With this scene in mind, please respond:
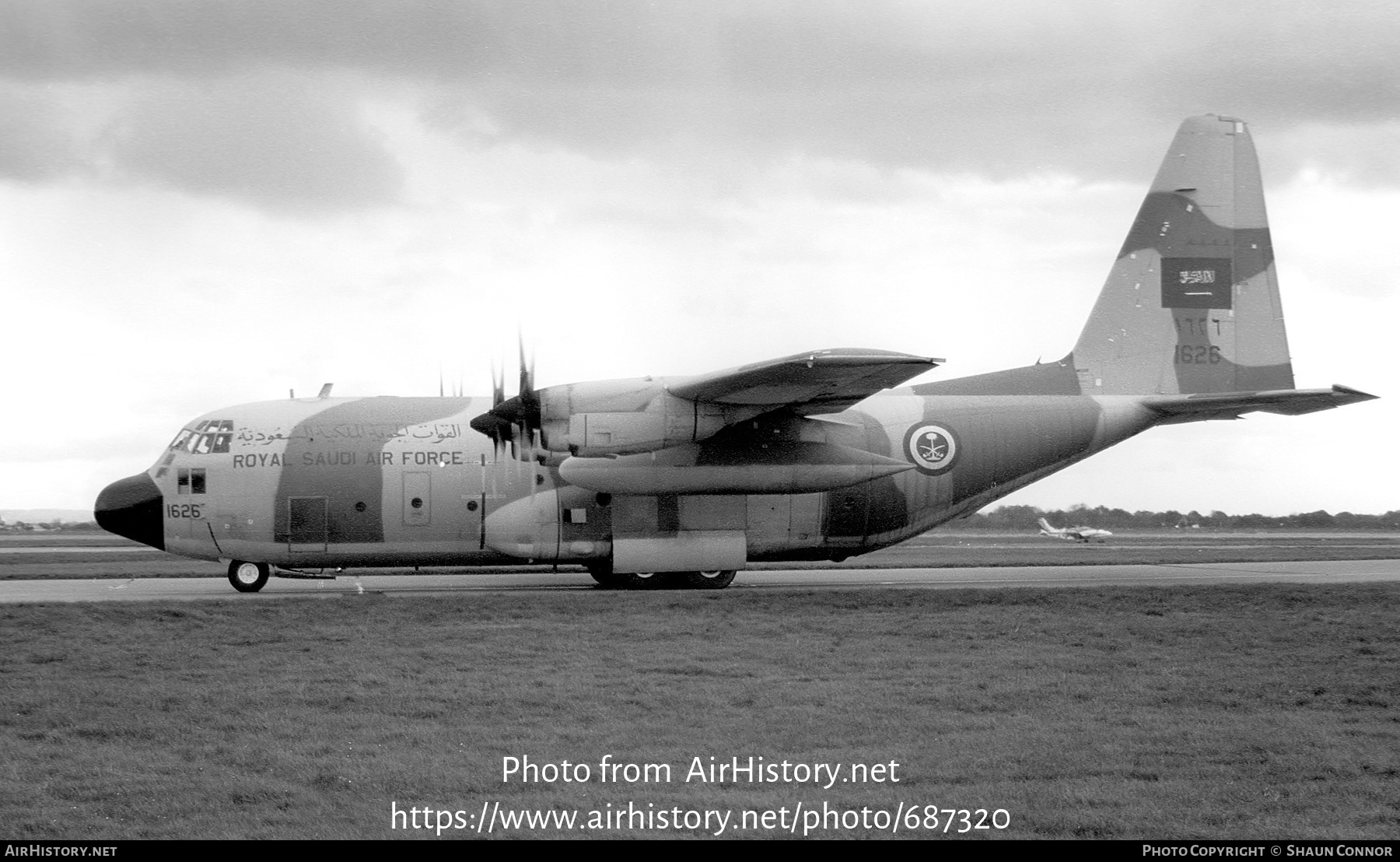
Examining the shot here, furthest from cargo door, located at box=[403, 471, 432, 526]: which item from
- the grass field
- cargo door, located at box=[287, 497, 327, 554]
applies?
the grass field

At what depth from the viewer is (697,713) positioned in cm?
1047

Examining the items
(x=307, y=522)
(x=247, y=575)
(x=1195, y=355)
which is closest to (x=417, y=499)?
(x=307, y=522)

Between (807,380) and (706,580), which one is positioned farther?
(706,580)

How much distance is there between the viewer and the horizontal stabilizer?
23.0 meters

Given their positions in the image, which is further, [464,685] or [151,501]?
[151,501]

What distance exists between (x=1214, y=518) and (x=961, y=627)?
9723 cm

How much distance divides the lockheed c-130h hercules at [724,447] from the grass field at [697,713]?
366 centimetres

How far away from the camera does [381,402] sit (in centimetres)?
2309

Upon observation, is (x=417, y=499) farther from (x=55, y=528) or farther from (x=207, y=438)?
(x=55, y=528)

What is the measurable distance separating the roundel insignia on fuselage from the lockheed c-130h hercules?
0.11 ft

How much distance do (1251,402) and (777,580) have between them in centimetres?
989

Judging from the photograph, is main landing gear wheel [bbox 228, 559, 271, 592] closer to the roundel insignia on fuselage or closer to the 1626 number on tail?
the roundel insignia on fuselage
